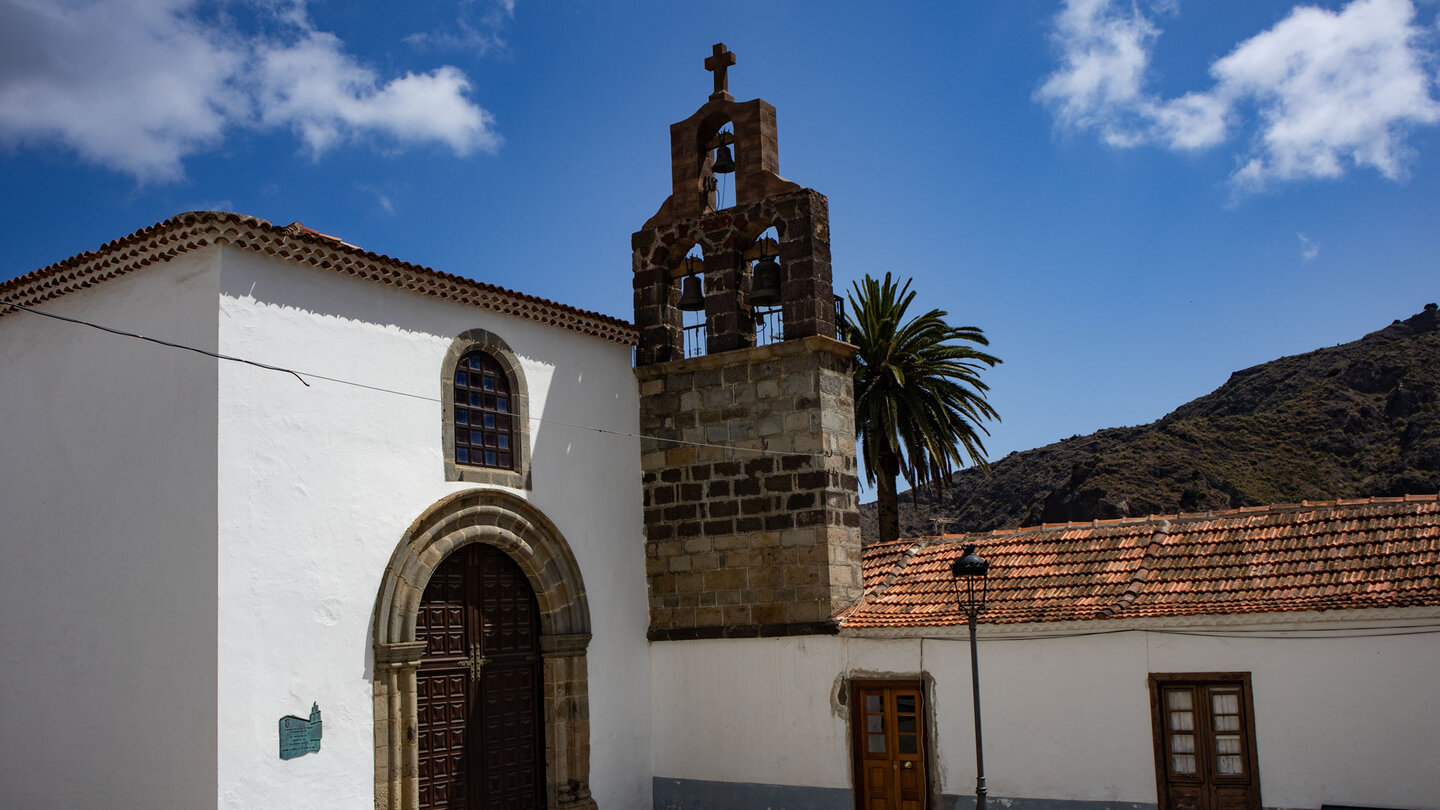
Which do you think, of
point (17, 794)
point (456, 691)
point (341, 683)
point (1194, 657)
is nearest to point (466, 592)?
point (456, 691)

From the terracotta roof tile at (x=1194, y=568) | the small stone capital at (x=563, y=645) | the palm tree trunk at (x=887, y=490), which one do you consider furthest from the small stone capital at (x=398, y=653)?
the palm tree trunk at (x=887, y=490)

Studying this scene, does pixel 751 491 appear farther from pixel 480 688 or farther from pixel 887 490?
pixel 887 490

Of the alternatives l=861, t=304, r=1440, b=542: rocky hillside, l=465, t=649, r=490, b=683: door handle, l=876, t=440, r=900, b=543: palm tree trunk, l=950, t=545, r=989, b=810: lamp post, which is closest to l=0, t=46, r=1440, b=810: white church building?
l=465, t=649, r=490, b=683: door handle

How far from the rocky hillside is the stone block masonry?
12696 mm

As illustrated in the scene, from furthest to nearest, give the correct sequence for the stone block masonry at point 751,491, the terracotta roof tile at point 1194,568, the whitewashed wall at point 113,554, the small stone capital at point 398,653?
1. the stone block masonry at point 751,491
2. the small stone capital at point 398,653
3. the terracotta roof tile at point 1194,568
4. the whitewashed wall at point 113,554

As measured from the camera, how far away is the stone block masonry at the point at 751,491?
13.4 metres

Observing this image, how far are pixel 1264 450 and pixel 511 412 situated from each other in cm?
2109

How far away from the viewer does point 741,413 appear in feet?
46.1

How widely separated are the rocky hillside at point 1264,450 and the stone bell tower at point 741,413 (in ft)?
41.7

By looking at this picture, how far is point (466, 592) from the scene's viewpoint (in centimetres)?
1228

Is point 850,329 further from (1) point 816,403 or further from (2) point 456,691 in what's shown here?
(2) point 456,691

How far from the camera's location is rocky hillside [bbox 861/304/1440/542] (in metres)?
26.0

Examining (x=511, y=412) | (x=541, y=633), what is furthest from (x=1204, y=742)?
(x=511, y=412)

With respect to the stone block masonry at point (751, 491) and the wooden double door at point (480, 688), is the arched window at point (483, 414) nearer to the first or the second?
the wooden double door at point (480, 688)
